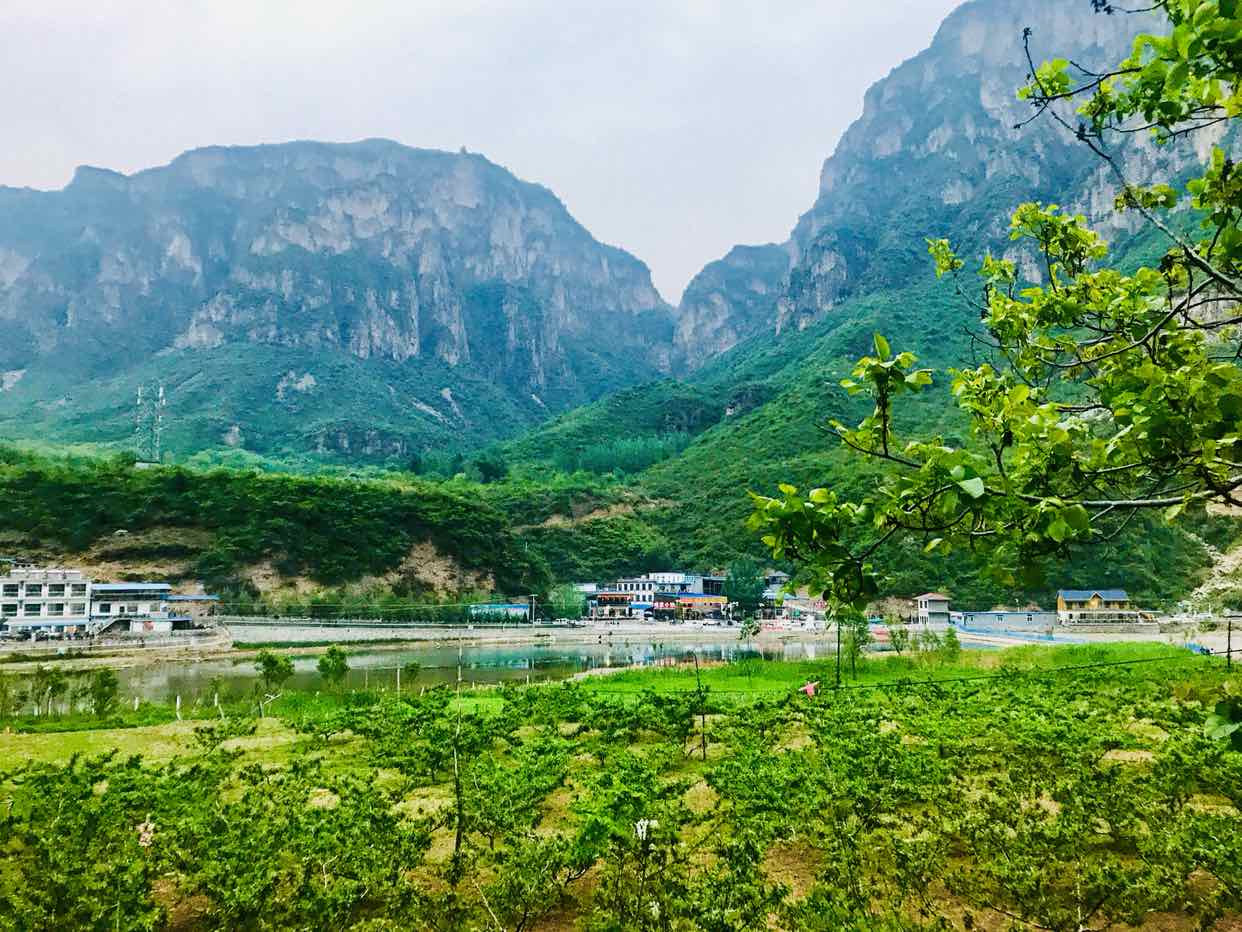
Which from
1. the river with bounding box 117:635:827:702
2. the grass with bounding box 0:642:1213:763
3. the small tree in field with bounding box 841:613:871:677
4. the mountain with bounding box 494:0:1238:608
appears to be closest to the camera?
the grass with bounding box 0:642:1213:763

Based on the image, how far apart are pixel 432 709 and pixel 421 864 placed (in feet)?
23.8

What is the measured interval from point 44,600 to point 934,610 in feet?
242

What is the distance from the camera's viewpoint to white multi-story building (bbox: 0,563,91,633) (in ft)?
167

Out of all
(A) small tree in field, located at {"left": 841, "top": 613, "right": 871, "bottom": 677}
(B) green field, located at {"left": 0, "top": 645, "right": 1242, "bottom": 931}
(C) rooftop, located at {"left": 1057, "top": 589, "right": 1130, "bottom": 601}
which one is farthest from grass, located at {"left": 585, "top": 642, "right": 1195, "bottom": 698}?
(C) rooftop, located at {"left": 1057, "top": 589, "right": 1130, "bottom": 601}

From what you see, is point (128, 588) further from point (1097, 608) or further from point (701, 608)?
point (1097, 608)

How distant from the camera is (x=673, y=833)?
627 cm

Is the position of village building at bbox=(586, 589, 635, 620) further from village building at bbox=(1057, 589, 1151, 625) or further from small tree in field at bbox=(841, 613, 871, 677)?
small tree in field at bbox=(841, 613, 871, 677)

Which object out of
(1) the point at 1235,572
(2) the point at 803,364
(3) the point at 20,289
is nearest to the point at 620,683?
(1) the point at 1235,572

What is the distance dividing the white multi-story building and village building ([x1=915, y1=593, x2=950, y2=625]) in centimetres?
7004

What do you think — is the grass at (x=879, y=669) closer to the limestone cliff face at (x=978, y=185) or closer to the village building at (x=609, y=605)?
the village building at (x=609, y=605)

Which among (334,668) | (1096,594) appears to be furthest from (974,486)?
(1096,594)

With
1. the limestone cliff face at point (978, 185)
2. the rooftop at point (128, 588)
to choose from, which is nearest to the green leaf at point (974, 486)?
the rooftop at point (128, 588)

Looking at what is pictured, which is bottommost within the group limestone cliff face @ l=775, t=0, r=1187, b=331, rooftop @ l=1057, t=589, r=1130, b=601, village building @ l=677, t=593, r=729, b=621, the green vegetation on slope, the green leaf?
village building @ l=677, t=593, r=729, b=621

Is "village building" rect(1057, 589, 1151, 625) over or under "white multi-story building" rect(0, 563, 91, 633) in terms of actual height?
under
